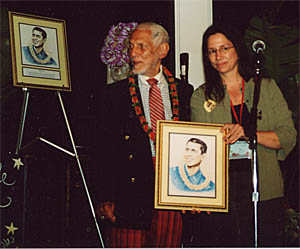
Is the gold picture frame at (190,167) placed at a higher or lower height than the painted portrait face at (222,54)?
lower

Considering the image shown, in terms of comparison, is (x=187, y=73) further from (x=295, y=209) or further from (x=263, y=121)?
(x=295, y=209)

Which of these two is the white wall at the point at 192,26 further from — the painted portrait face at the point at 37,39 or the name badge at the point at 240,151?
the painted portrait face at the point at 37,39

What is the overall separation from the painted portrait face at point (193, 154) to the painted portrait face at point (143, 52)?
20.2 inches

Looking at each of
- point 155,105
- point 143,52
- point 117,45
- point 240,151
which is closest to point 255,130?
point 240,151

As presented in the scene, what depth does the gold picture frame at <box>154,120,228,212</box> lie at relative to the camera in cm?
247

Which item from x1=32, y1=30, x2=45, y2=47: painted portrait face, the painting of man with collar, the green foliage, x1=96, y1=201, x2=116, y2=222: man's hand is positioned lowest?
the green foliage

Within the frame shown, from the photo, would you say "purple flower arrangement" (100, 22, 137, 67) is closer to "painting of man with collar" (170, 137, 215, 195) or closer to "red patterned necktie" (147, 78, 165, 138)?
"red patterned necktie" (147, 78, 165, 138)

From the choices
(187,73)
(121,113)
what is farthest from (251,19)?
(121,113)

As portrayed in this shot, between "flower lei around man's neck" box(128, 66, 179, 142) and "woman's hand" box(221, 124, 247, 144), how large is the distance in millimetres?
313

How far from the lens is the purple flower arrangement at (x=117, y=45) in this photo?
2.91 meters

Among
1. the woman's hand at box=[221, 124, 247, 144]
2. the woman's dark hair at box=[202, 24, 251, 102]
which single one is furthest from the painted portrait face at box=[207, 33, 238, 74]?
the woman's hand at box=[221, 124, 247, 144]

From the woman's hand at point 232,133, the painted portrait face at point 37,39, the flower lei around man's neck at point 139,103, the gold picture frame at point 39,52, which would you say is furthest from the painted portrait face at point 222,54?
the painted portrait face at point 37,39

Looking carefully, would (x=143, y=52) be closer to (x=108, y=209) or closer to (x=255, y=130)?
(x=255, y=130)

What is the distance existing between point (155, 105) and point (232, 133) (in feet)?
1.55
